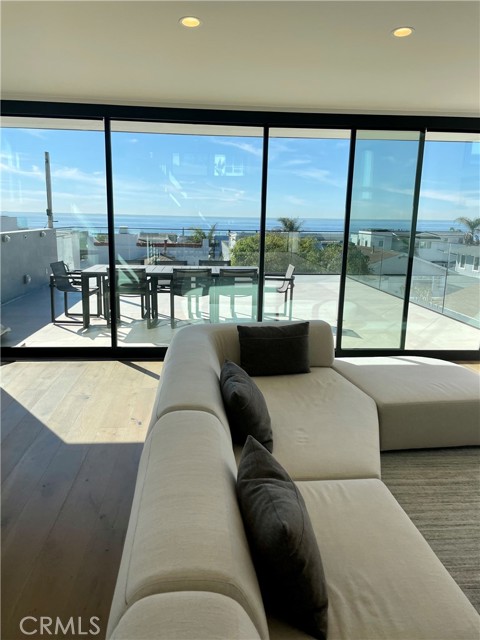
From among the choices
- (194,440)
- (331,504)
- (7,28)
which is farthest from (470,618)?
(7,28)

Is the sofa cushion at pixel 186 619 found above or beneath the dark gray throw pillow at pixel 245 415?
above

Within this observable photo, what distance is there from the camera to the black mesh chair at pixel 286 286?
16.0 feet

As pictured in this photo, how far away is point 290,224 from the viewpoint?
4.77 meters

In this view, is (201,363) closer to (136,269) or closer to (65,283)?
(136,269)

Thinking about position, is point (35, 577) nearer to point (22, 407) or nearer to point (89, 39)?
point (22, 407)

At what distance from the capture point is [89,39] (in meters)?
2.73

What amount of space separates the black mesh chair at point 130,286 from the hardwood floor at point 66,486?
0.90 m

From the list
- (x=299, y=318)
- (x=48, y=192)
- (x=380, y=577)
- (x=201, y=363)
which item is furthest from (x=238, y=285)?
(x=380, y=577)

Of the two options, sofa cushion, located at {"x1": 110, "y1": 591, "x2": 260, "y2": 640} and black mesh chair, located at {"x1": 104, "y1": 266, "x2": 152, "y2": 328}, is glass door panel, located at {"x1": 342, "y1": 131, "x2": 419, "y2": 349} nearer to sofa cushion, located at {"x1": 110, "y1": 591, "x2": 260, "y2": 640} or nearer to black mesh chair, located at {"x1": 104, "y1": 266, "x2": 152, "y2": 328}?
black mesh chair, located at {"x1": 104, "y1": 266, "x2": 152, "y2": 328}

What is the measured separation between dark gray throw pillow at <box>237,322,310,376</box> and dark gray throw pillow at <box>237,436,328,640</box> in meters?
1.85

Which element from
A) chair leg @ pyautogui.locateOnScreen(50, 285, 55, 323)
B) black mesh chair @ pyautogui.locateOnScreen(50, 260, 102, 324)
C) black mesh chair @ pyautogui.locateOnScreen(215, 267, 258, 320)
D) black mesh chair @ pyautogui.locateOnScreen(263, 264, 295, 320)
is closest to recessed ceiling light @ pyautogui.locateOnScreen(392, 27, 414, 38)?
black mesh chair @ pyautogui.locateOnScreen(263, 264, 295, 320)

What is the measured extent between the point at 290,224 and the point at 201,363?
277 centimetres

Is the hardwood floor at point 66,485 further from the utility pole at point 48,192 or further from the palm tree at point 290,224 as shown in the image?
the palm tree at point 290,224

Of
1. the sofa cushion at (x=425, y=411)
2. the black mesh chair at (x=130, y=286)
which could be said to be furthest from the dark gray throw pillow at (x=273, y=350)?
the black mesh chair at (x=130, y=286)
